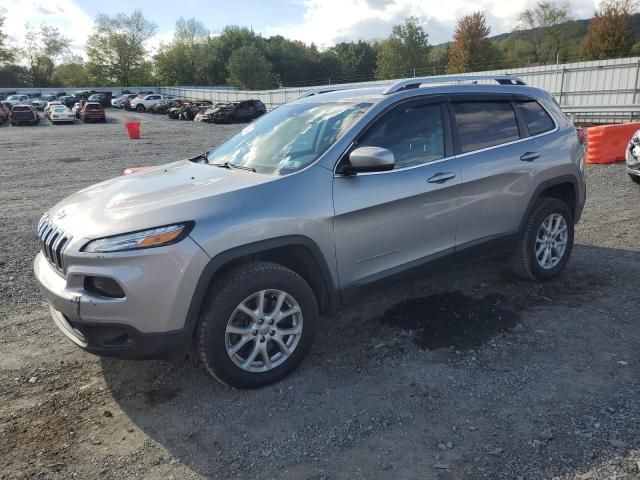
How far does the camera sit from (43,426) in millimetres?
2994

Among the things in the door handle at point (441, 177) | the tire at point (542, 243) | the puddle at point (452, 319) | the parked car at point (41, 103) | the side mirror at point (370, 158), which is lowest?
the puddle at point (452, 319)

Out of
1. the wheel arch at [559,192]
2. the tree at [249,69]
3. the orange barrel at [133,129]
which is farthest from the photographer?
the tree at [249,69]

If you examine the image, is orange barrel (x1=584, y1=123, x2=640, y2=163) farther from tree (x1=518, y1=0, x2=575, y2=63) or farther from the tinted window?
tree (x1=518, y1=0, x2=575, y2=63)

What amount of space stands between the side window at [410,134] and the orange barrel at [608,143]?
9.12 meters

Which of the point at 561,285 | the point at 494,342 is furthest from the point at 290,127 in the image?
the point at 561,285

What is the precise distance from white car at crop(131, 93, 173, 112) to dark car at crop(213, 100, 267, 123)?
17.8 meters

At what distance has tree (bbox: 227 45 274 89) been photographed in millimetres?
72062

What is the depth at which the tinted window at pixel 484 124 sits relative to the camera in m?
4.17

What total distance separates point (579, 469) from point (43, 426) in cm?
295

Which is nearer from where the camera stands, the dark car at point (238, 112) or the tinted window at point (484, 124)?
the tinted window at point (484, 124)

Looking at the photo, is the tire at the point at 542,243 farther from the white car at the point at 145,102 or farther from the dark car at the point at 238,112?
the white car at the point at 145,102

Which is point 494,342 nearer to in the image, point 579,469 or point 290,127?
point 579,469

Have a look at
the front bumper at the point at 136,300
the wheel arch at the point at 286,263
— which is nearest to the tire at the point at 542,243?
the wheel arch at the point at 286,263

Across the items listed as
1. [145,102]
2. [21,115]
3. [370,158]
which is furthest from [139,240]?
[145,102]
